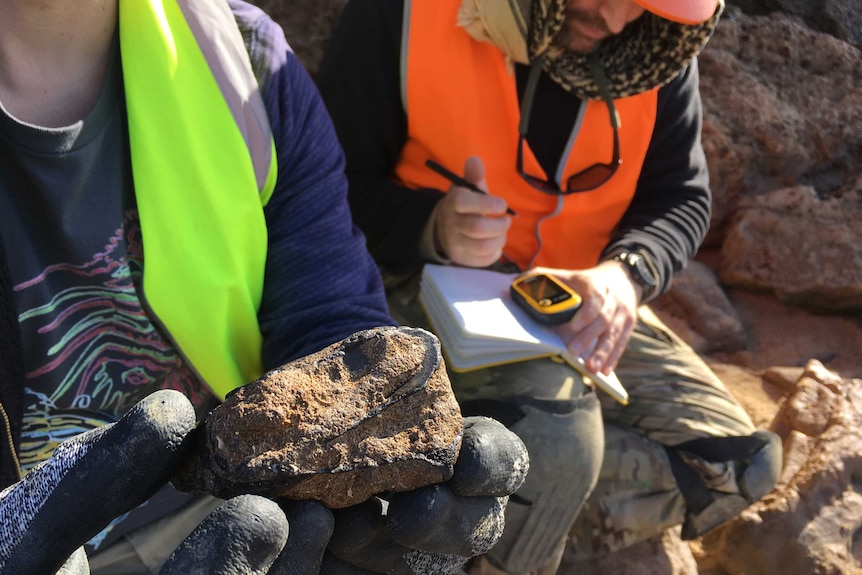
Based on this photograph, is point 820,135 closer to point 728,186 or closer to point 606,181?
point 728,186

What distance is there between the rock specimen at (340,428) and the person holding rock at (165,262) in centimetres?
2

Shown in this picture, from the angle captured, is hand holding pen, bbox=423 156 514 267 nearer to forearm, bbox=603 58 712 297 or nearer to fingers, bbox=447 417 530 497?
forearm, bbox=603 58 712 297

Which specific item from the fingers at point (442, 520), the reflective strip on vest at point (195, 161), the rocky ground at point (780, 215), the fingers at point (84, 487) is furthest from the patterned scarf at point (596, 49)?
the fingers at point (84, 487)

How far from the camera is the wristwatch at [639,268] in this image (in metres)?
2.05

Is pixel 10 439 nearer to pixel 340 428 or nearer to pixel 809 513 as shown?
pixel 340 428

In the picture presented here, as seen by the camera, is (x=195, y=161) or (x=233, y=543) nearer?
(x=233, y=543)

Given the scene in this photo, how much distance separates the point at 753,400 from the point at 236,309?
A: 230 centimetres

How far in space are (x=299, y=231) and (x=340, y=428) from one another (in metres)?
0.49

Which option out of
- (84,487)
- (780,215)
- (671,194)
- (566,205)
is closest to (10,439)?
(84,487)

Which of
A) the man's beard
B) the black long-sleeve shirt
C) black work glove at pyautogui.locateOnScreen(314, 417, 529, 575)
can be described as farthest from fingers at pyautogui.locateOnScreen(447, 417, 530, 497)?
the man's beard

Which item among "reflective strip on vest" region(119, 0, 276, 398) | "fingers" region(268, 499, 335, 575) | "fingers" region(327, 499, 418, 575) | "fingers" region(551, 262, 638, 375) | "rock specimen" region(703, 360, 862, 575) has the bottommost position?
"rock specimen" region(703, 360, 862, 575)

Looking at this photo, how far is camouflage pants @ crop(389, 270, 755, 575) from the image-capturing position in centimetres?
190

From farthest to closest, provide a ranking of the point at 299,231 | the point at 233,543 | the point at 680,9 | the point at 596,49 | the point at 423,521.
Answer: the point at 596,49, the point at 680,9, the point at 299,231, the point at 423,521, the point at 233,543

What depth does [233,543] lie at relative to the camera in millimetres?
792
